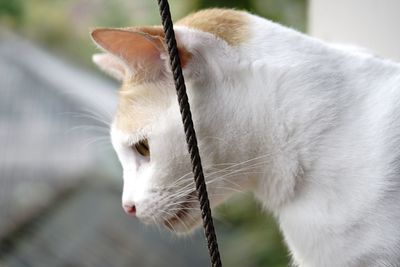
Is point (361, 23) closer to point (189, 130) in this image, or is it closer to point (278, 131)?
point (278, 131)

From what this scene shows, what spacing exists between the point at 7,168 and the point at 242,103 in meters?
0.61

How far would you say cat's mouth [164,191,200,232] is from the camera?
63cm

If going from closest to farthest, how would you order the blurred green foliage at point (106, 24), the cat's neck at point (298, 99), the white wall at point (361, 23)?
the cat's neck at point (298, 99), the white wall at point (361, 23), the blurred green foliage at point (106, 24)

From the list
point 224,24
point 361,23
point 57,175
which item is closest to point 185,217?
point 224,24

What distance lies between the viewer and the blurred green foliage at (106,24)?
3.55 feet

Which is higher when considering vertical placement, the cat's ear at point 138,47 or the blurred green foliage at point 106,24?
the cat's ear at point 138,47

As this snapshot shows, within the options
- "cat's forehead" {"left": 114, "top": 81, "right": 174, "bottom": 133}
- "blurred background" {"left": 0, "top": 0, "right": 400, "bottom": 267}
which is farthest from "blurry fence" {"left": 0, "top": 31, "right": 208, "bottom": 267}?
"cat's forehead" {"left": 114, "top": 81, "right": 174, "bottom": 133}

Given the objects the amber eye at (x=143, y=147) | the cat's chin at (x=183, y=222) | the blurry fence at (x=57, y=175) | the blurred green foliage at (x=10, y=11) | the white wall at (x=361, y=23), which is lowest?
the blurry fence at (x=57, y=175)

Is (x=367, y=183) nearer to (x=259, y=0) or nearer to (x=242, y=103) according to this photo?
(x=242, y=103)

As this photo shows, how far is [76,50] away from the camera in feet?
3.63

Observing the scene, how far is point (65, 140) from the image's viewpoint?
1.09 metres

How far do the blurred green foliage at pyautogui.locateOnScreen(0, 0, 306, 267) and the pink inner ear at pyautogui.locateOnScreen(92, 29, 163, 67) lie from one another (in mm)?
452

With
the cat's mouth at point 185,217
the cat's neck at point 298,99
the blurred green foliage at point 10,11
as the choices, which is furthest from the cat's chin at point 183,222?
the blurred green foliage at point 10,11

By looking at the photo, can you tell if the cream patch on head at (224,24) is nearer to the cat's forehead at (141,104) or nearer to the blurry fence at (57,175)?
the cat's forehead at (141,104)
